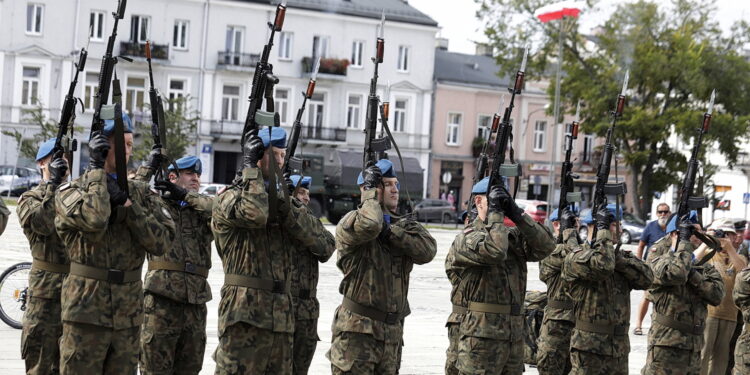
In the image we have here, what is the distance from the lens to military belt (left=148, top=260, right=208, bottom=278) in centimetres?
838

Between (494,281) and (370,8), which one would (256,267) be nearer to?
(494,281)

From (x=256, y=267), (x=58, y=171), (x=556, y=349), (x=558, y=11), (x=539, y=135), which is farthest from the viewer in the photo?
(x=539, y=135)

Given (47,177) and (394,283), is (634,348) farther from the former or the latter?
(47,177)

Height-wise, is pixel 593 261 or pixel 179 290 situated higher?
pixel 593 261

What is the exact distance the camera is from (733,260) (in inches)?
439

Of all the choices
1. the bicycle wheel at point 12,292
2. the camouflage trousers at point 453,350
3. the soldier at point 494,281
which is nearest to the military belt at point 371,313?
the soldier at point 494,281

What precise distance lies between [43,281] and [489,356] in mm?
3352

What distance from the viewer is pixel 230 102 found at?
51.9 meters

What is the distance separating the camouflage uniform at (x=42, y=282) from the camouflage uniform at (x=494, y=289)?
2994mm

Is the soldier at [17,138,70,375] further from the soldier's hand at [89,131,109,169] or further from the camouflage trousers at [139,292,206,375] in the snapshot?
the soldier's hand at [89,131,109,169]

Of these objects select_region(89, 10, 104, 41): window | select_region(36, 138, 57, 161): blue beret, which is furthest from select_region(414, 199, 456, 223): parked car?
select_region(36, 138, 57, 161): blue beret

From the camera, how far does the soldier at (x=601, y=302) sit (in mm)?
9375

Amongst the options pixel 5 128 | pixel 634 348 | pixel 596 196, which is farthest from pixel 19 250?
pixel 5 128

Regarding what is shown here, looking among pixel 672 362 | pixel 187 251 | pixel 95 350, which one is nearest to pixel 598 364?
pixel 672 362
